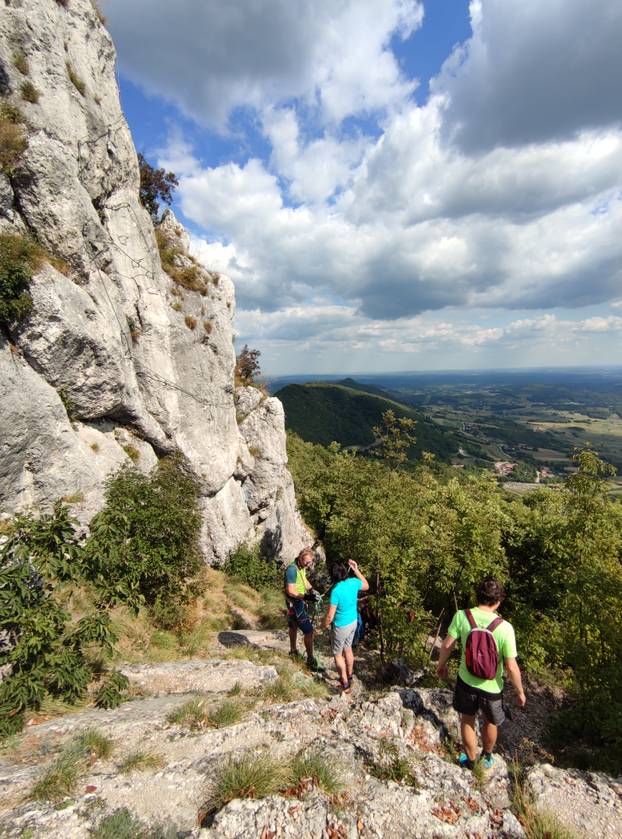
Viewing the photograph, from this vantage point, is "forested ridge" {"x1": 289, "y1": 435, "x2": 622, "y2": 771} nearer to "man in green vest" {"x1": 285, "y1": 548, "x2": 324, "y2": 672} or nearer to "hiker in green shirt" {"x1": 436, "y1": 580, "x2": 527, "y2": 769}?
"man in green vest" {"x1": 285, "y1": 548, "x2": 324, "y2": 672}

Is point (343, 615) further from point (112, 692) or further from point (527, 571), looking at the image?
point (527, 571)

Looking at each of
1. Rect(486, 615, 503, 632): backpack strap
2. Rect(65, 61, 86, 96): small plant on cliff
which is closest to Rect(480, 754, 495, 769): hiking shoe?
Rect(486, 615, 503, 632): backpack strap

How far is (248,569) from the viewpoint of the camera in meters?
21.8

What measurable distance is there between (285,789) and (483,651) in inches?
147

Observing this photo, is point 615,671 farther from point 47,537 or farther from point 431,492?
point 47,537

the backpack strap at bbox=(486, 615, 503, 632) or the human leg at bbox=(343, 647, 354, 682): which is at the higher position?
the backpack strap at bbox=(486, 615, 503, 632)

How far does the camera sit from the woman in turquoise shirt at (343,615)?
344 inches

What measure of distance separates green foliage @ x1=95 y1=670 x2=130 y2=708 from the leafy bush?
Answer: 1.28 feet

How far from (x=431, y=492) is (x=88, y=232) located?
2032 cm

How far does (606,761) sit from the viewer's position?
28.4ft

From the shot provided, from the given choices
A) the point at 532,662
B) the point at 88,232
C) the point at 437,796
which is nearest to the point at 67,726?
the point at 437,796

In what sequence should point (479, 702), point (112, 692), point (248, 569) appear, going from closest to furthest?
point (479, 702) < point (112, 692) < point (248, 569)

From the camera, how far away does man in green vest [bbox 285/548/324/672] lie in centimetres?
1007

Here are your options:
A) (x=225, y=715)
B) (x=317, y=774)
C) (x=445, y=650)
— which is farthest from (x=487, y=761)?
(x=225, y=715)
